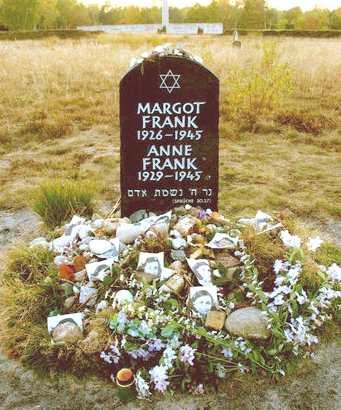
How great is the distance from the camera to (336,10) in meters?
67.2

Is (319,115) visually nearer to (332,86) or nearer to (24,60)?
(332,86)

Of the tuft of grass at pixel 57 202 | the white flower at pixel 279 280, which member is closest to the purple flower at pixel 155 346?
the white flower at pixel 279 280

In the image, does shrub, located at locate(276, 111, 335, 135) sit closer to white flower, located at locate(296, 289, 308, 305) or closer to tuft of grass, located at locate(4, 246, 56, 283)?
white flower, located at locate(296, 289, 308, 305)

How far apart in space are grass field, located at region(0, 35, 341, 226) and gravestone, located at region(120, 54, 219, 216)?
3.09ft

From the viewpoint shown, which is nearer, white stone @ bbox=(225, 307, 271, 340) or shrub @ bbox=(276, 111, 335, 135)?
white stone @ bbox=(225, 307, 271, 340)

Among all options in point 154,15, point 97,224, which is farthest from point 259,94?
point 154,15

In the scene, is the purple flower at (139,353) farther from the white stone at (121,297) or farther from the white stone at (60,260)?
the white stone at (60,260)

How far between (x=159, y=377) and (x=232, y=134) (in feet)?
18.7

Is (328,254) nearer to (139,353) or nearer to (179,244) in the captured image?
(179,244)

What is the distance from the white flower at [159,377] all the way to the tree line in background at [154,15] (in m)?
51.1

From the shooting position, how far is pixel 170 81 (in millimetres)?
4324

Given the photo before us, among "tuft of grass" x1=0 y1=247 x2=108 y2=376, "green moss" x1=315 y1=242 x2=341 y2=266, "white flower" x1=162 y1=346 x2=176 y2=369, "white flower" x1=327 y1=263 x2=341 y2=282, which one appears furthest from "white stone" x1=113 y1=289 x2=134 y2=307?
"green moss" x1=315 y1=242 x2=341 y2=266

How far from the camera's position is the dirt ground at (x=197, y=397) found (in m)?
2.86

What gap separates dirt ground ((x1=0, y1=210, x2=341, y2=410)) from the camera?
286 centimetres
